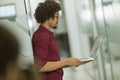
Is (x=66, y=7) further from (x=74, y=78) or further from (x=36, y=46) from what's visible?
(x=36, y=46)

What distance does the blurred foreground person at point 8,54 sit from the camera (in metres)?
0.60

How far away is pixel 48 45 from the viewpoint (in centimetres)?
188

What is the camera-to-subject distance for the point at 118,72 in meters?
3.02

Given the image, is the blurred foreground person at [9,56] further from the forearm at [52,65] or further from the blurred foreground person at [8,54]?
the forearm at [52,65]

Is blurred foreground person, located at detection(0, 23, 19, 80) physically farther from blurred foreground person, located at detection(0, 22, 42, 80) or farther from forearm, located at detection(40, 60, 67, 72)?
forearm, located at detection(40, 60, 67, 72)

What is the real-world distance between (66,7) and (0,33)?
5552mm

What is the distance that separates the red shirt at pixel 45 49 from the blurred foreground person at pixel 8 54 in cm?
122

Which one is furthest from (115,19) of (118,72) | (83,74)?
(83,74)

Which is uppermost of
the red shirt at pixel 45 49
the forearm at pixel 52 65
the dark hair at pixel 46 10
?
the dark hair at pixel 46 10

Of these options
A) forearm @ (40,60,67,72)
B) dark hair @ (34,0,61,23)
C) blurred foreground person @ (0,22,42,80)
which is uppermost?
dark hair @ (34,0,61,23)

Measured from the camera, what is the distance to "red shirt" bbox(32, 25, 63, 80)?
185 centimetres

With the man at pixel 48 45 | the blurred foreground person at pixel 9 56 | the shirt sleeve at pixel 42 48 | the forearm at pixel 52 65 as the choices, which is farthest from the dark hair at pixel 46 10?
the blurred foreground person at pixel 9 56

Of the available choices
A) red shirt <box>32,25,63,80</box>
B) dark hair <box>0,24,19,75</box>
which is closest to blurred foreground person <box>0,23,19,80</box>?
dark hair <box>0,24,19,75</box>

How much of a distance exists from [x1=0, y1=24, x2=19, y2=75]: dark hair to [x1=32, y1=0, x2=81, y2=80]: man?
1.23 metres
